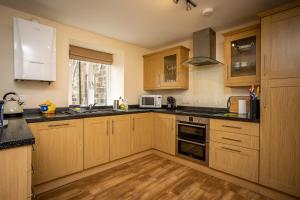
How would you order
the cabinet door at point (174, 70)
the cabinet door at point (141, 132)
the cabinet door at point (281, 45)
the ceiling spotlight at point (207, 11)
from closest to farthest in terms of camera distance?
1. the cabinet door at point (281, 45)
2. the ceiling spotlight at point (207, 11)
3. the cabinet door at point (141, 132)
4. the cabinet door at point (174, 70)

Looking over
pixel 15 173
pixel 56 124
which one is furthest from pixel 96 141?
pixel 15 173

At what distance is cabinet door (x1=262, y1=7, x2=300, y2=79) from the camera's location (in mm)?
1603

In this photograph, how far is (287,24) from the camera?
1646mm

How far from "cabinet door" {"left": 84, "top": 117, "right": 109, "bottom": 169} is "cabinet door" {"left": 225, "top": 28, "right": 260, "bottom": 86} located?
2.01m

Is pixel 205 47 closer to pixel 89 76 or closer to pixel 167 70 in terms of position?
pixel 167 70

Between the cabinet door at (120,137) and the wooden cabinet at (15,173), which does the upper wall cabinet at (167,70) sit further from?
the wooden cabinet at (15,173)

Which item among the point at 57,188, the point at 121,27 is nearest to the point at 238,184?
the point at 57,188

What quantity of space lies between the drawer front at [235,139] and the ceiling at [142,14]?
1634 millimetres


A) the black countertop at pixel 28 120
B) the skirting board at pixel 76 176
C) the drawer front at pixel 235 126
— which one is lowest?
the skirting board at pixel 76 176

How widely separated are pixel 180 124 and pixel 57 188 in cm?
193

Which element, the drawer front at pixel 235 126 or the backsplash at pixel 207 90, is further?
the backsplash at pixel 207 90

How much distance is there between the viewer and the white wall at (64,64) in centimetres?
201

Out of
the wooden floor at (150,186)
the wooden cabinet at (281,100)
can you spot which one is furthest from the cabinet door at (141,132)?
the wooden cabinet at (281,100)

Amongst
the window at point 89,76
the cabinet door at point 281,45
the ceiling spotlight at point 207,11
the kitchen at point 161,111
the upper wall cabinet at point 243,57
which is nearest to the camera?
the cabinet door at point 281,45
